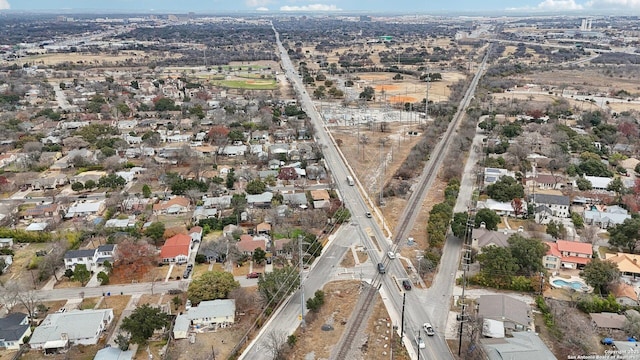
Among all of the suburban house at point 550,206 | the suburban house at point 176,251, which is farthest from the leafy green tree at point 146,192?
the suburban house at point 550,206

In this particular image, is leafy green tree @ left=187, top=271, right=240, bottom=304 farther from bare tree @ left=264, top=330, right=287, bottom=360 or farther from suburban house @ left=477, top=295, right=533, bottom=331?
suburban house @ left=477, top=295, right=533, bottom=331

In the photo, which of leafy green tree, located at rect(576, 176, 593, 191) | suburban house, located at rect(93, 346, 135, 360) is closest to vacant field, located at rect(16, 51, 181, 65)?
suburban house, located at rect(93, 346, 135, 360)

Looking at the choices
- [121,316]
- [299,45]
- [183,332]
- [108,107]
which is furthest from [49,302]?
[299,45]

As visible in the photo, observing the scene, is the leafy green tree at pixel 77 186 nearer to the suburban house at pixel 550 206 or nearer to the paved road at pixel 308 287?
the paved road at pixel 308 287

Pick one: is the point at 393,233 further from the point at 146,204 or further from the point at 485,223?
the point at 146,204

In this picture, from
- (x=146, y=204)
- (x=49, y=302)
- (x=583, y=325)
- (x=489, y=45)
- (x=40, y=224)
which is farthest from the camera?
(x=489, y=45)
